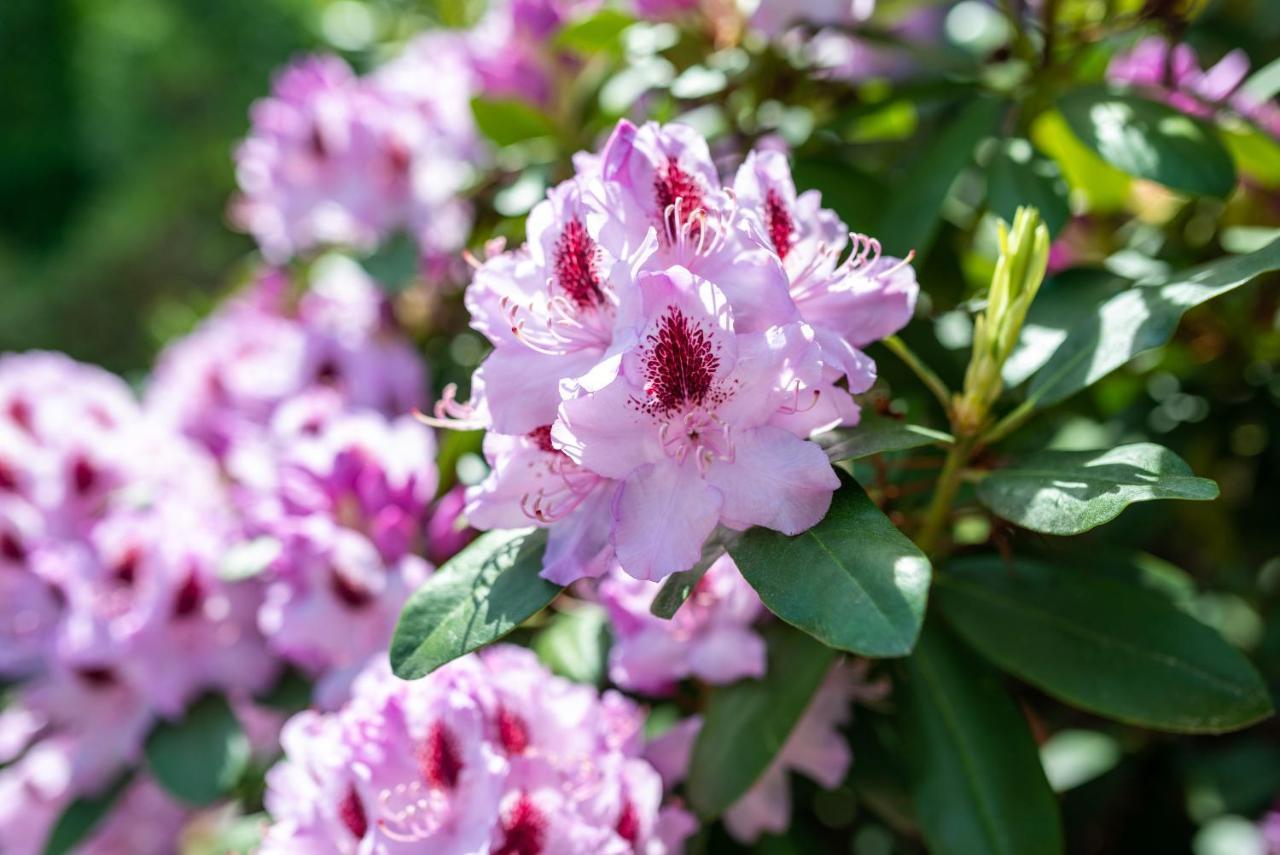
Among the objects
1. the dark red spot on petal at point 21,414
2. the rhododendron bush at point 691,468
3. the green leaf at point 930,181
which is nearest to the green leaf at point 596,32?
the rhododendron bush at point 691,468

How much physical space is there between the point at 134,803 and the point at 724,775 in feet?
2.43

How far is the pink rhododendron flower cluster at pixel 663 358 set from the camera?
583mm

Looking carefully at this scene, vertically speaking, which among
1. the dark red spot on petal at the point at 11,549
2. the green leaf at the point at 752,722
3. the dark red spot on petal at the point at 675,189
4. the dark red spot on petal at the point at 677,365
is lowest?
the dark red spot on petal at the point at 11,549

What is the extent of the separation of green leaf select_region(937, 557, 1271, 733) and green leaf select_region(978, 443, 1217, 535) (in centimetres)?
15

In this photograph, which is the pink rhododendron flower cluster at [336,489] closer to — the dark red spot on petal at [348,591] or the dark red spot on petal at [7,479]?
the dark red spot on petal at [348,591]

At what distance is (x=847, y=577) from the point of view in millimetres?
559

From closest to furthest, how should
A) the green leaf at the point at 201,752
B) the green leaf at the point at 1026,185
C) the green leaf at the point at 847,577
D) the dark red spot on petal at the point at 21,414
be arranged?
the green leaf at the point at 847,577 → the green leaf at the point at 1026,185 → the green leaf at the point at 201,752 → the dark red spot on petal at the point at 21,414

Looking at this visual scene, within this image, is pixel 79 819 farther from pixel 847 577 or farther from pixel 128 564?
pixel 847 577

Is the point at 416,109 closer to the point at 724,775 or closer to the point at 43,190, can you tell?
the point at 724,775

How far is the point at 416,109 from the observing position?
124cm

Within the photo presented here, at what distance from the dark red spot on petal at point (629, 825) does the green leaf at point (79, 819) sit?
571mm

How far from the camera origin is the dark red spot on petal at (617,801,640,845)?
73cm

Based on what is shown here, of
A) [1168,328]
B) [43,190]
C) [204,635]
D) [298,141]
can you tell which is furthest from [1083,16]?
[43,190]

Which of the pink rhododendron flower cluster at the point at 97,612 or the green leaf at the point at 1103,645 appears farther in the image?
the pink rhododendron flower cluster at the point at 97,612
